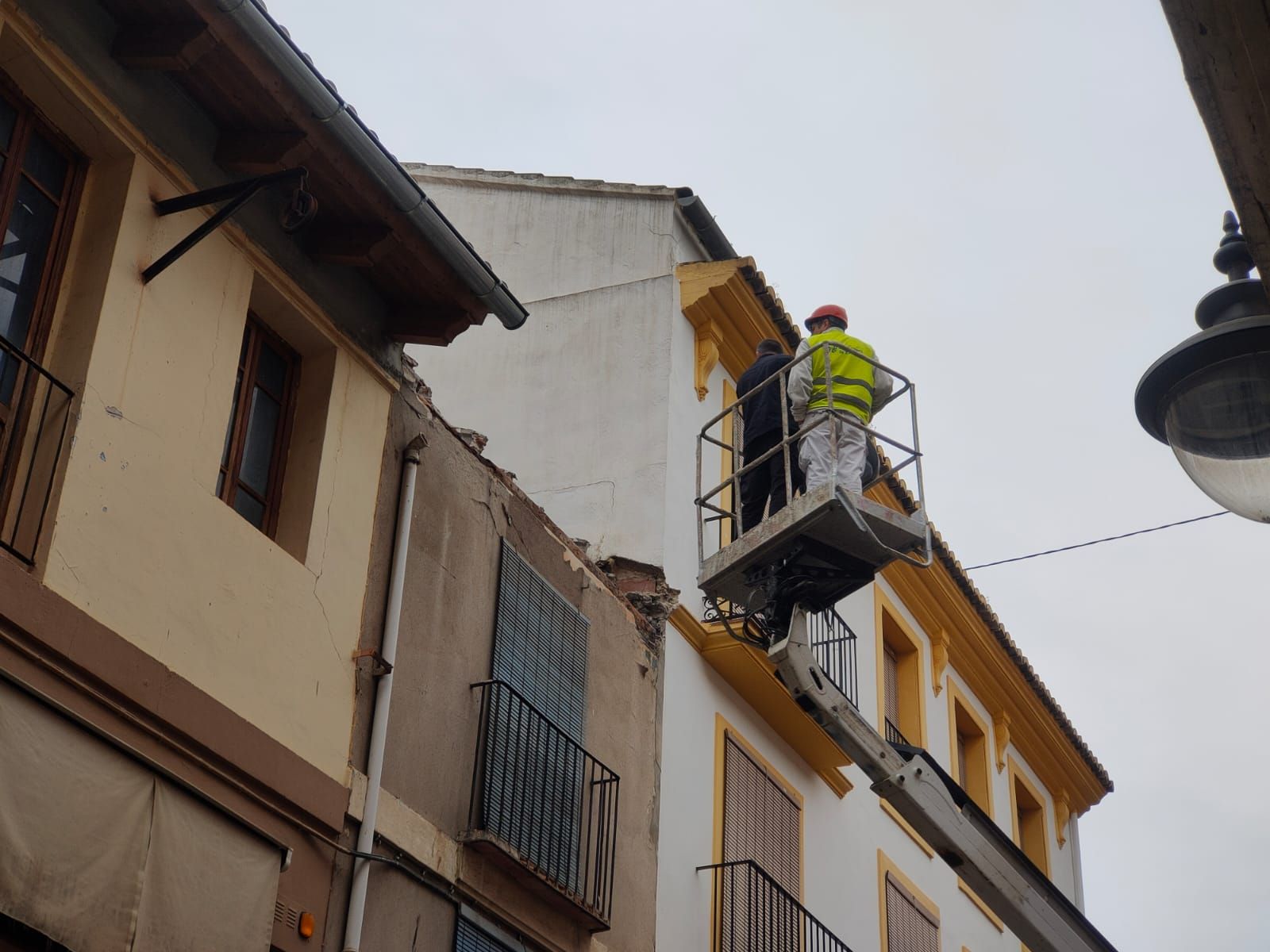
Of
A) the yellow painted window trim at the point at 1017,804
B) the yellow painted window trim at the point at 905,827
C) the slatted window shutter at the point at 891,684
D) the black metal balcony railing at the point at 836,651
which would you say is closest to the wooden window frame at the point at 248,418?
the black metal balcony railing at the point at 836,651

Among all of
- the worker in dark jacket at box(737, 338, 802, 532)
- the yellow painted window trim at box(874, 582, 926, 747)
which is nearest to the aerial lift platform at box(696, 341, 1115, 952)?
the worker in dark jacket at box(737, 338, 802, 532)

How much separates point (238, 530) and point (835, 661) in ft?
29.9

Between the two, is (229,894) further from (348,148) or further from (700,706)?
(700,706)

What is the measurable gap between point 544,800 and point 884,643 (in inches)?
364

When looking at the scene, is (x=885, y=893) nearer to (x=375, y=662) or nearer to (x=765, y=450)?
(x=765, y=450)

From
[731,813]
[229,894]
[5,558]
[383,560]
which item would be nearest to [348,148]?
[383,560]

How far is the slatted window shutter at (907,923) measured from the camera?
17.3 m

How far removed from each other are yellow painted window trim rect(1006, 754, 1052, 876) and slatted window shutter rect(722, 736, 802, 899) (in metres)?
7.65

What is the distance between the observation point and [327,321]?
10.4 metres

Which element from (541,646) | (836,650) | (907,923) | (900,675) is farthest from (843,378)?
(900,675)

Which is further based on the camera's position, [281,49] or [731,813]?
[731,813]

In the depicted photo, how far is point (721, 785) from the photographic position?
14.4 m

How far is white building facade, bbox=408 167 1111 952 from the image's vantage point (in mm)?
14227

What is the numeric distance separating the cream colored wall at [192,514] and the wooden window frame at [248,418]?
3.9 inches
